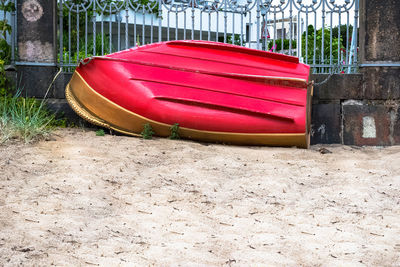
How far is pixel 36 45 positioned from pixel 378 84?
13.9 feet

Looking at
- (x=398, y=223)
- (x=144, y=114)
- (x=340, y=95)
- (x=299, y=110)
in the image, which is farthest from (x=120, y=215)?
(x=340, y=95)

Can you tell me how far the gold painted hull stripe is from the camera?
5.50 metres

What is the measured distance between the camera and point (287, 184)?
3.96 metres

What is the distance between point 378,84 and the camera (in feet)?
20.2

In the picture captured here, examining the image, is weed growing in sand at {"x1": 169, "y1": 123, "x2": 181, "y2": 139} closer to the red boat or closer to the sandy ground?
the red boat

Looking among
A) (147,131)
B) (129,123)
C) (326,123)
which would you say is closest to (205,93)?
(147,131)

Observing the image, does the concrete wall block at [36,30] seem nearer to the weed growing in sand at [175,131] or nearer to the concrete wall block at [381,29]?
the weed growing in sand at [175,131]

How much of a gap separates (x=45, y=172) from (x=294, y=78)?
111 inches

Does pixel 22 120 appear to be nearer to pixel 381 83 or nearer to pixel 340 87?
pixel 340 87

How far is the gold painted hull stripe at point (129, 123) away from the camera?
5496mm

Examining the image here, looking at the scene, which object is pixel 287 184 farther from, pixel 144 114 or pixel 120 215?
pixel 144 114

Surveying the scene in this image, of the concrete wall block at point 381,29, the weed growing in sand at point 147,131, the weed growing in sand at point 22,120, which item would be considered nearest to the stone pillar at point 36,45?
the weed growing in sand at point 22,120

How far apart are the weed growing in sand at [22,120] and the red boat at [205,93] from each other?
1.83ft

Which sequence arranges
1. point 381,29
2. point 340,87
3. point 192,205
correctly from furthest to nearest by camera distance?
point 340,87, point 381,29, point 192,205
